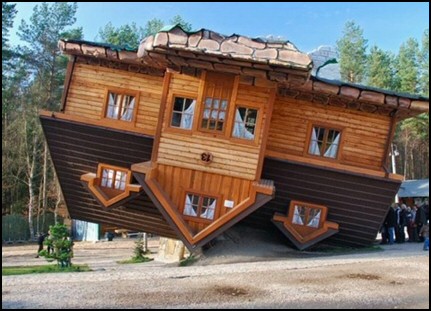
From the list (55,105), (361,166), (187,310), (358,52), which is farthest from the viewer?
(358,52)

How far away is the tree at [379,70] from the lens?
44.3m

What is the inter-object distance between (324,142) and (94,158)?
23.0 feet

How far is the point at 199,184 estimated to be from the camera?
41.4 feet

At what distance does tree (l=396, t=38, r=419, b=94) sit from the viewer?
1716 inches

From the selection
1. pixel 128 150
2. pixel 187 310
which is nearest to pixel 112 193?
pixel 128 150

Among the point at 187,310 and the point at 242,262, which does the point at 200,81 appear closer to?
the point at 242,262

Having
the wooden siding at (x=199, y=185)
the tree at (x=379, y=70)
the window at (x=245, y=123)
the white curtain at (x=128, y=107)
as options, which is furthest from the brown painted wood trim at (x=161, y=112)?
the tree at (x=379, y=70)

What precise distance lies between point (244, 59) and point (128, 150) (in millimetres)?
4790

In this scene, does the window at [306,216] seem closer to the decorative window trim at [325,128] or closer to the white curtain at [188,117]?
the decorative window trim at [325,128]

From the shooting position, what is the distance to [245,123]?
41.3ft

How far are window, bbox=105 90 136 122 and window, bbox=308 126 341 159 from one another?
5510 millimetres

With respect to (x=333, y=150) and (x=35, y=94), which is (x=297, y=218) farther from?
(x=35, y=94)

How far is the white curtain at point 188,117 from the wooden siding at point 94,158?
3.99 feet

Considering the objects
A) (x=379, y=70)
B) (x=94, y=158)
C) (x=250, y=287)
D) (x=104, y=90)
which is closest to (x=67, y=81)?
(x=104, y=90)
